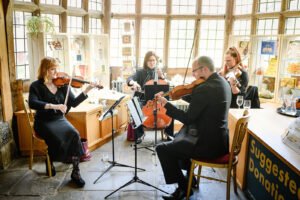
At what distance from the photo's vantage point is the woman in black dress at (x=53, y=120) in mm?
3211

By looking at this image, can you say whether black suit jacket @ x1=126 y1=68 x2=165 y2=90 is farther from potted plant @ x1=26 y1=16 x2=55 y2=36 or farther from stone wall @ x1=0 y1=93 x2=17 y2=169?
stone wall @ x1=0 y1=93 x2=17 y2=169

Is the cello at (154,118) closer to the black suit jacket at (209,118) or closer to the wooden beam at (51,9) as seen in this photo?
the black suit jacket at (209,118)

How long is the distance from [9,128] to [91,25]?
3.22 m

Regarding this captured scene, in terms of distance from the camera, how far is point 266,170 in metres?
2.50

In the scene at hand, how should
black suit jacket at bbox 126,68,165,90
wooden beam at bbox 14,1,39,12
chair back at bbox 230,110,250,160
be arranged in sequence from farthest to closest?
wooden beam at bbox 14,1,39,12
black suit jacket at bbox 126,68,165,90
chair back at bbox 230,110,250,160

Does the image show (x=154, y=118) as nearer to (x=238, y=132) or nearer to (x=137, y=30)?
(x=238, y=132)

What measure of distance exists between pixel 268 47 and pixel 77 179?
433 centimetres

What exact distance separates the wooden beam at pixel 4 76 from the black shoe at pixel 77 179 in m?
1.35

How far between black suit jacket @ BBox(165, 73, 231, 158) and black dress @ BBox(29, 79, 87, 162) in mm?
1475

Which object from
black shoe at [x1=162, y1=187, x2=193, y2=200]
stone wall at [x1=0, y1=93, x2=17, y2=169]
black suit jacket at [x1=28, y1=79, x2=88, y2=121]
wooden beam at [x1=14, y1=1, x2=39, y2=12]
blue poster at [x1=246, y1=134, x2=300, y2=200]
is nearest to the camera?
blue poster at [x1=246, y1=134, x2=300, y2=200]

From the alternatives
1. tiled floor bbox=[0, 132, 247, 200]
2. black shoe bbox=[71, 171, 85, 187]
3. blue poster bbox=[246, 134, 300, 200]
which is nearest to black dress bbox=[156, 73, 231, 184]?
blue poster bbox=[246, 134, 300, 200]

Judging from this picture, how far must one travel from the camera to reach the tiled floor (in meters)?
2.97

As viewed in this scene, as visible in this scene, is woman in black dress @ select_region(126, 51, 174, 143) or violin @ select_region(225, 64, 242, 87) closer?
violin @ select_region(225, 64, 242, 87)

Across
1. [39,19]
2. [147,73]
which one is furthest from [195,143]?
[39,19]
